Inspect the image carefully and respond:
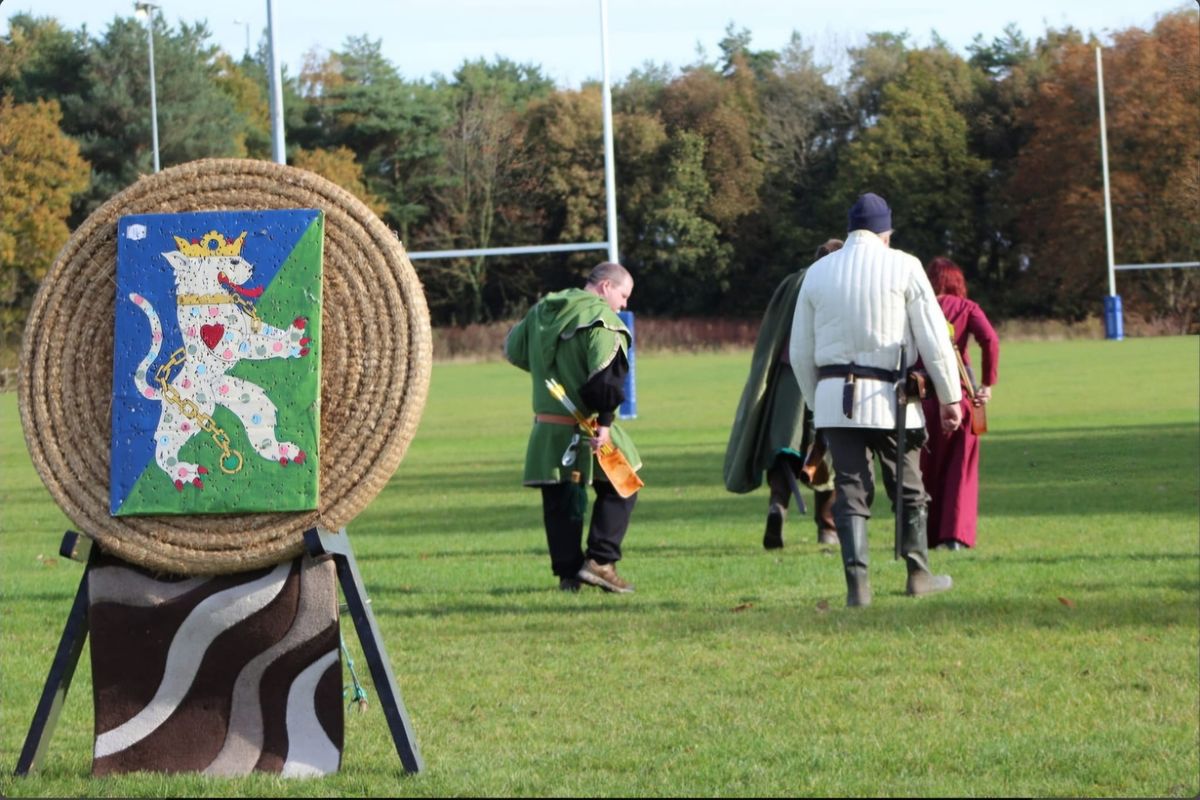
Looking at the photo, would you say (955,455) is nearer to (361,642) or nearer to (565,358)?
(565,358)

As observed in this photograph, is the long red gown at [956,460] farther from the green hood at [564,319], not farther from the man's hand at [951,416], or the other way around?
the green hood at [564,319]

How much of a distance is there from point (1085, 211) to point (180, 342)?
46582mm

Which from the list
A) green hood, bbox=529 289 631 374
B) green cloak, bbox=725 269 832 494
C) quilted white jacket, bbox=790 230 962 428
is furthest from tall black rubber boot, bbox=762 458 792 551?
quilted white jacket, bbox=790 230 962 428

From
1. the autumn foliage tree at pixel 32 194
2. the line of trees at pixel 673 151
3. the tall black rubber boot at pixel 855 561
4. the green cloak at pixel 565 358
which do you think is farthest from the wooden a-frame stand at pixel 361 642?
the line of trees at pixel 673 151

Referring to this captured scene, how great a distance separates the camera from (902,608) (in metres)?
8.88

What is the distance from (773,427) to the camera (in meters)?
11.8

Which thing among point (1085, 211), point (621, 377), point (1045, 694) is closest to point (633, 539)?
point (621, 377)

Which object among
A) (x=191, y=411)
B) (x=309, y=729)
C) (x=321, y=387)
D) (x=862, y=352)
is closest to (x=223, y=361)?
(x=191, y=411)

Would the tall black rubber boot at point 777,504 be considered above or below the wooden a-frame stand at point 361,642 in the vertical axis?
below

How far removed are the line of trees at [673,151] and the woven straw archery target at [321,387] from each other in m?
45.2

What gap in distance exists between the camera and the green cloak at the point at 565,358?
9.88 metres

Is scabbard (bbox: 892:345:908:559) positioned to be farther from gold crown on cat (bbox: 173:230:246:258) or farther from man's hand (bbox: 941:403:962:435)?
gold crown on cat (bbox: 173:230:246:258)

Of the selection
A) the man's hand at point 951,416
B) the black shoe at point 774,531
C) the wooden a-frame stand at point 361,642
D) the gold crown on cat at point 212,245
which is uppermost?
the gold crown on cat at point 212,245

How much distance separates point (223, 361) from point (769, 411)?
6998mm
